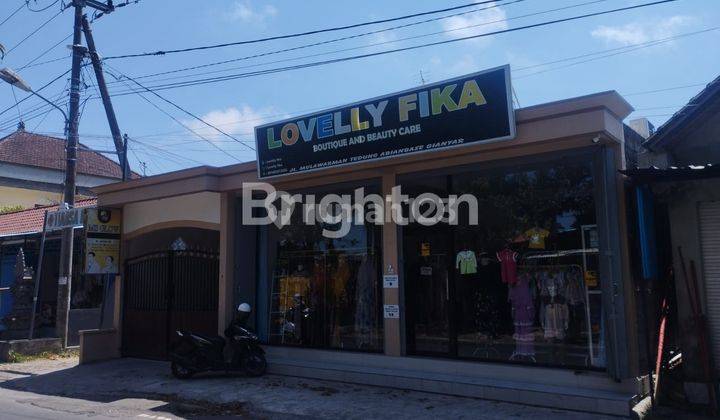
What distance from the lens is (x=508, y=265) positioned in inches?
350

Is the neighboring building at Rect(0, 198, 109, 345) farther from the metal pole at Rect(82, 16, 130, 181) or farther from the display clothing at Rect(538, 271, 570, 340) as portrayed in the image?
the display clothing at Rect(538, 271, 570, 340)

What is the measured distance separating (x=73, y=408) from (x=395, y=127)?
20.7 ft

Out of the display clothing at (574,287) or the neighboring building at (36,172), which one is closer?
the display clothing at (574,287)

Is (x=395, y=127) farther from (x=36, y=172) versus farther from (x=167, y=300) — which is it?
(x=36, y=172)

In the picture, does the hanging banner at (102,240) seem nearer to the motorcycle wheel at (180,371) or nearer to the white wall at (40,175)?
the motorcycle wheel at (180,371)

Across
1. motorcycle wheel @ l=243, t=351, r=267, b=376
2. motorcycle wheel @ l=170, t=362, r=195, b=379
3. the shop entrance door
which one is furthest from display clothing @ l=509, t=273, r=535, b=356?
motorcycle wheel @ l=170, t=362, r=195, b=379

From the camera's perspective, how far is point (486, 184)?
911cm

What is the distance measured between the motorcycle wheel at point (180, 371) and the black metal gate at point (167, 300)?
1.43 meters

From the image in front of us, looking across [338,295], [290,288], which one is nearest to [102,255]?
[290,288]

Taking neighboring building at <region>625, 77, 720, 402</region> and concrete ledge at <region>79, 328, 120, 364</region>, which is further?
concrete ledge at <region>79, 328, 120, 364</region>

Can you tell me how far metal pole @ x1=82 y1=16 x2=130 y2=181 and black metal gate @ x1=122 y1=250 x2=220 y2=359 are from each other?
6112mm

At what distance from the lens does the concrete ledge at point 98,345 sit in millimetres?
12422

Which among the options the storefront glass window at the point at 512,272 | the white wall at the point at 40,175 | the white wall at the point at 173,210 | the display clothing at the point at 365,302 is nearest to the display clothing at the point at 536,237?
the storefront glass window at the point at 512,272

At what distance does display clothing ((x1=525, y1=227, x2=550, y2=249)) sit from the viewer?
8.66m
